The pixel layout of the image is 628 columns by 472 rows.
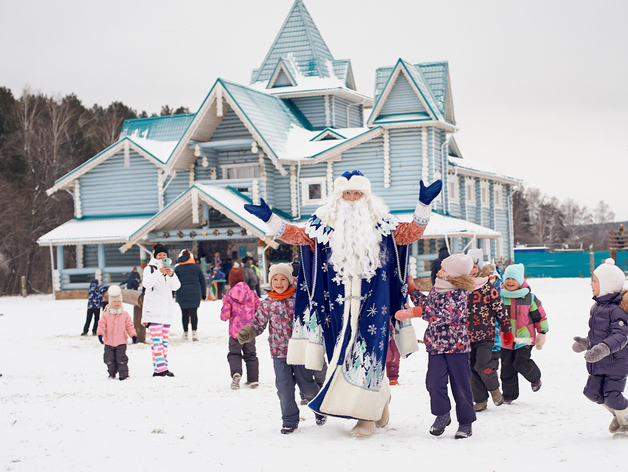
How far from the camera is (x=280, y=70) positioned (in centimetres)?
3052

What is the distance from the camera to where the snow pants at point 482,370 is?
6.46 meters

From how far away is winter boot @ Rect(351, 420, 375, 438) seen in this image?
5590 millimetres

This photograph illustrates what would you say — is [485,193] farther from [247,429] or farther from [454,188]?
[247,429]

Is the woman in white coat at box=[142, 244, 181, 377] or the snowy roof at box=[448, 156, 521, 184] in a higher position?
the snowy roof at box=[448, 156, 521, 184]

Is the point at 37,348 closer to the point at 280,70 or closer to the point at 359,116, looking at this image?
the point at 280,70

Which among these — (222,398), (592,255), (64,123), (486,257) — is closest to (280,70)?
(486,257)

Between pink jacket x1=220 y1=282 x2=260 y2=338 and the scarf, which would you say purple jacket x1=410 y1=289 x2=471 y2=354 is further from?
pink jacket x1=220 y1=282 x2=260 y2=338

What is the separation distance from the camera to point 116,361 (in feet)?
30.2

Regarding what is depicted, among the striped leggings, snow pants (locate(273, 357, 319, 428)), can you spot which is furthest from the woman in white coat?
snow pants (locate(273, 357, 319, 428))

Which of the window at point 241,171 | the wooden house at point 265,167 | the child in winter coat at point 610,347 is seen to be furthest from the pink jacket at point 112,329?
the window at point 241,171

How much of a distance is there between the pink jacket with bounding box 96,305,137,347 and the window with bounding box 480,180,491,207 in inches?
942

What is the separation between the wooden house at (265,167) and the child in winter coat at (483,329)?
16.8m

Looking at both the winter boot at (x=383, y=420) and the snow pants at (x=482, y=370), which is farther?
the snow pants at (x=482, y=370)

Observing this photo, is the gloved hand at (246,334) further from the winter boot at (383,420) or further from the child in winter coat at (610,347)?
the child in winter coat at (610,347)
